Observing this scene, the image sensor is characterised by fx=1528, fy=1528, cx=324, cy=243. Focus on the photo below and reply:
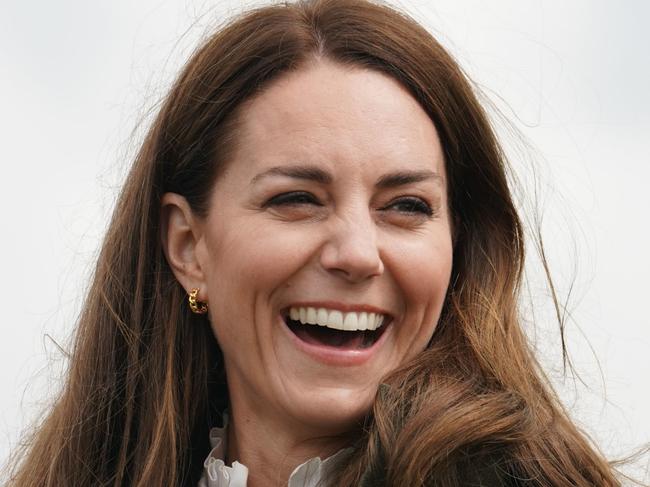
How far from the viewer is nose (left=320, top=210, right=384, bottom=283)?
5.25 m

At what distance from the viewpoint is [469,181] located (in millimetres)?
5957

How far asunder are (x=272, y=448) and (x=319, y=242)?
2.71ft

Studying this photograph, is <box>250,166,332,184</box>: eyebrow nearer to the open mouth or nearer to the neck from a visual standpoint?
the open mouth

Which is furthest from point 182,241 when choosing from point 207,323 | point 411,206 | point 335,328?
point 411,206

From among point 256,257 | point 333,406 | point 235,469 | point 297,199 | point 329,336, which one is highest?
point 297,199

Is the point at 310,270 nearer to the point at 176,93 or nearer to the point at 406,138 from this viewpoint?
the point at 406,138

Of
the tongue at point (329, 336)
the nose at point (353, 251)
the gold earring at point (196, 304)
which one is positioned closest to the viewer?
the nose at point (353, 251)

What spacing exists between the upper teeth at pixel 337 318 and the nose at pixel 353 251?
0.47ft

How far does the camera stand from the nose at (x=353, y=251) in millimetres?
5252

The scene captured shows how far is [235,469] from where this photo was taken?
5.65 meters

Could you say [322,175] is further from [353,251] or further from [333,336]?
[333,336]

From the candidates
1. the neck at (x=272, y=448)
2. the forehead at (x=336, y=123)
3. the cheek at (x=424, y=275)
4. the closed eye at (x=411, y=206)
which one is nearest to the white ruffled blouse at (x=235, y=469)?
A: the neck at (x=272, y=448)

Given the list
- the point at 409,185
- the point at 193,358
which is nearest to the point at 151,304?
the point at 193,358

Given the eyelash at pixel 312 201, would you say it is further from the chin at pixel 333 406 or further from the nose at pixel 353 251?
the chin at pixel 333 406
